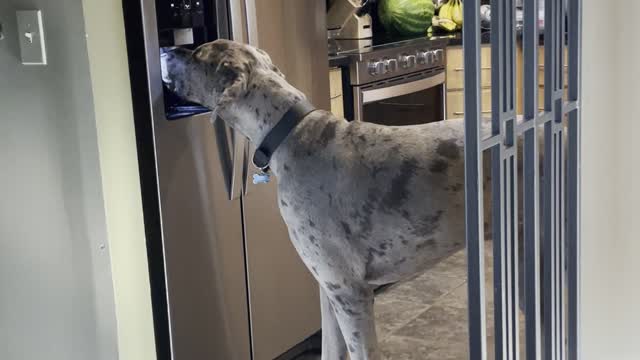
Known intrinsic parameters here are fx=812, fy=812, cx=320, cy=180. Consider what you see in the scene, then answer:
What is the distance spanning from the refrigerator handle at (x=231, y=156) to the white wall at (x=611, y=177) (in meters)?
0.99

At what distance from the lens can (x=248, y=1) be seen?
2.42m

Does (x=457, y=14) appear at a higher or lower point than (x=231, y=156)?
higher

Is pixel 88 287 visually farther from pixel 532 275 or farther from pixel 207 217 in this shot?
pixel 532 275

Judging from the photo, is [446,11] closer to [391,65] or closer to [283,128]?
[391,65]

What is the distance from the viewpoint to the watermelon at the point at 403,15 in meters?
4.46

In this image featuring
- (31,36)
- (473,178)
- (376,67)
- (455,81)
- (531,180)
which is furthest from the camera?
(455,81)

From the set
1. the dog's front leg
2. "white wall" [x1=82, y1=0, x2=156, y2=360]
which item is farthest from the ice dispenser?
the dog's front leg

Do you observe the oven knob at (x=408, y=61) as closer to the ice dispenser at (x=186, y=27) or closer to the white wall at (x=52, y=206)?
the ice dispenser at (x=186, y=27)

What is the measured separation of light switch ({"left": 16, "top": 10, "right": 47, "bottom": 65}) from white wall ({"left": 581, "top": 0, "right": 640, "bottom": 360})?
129 centimetres

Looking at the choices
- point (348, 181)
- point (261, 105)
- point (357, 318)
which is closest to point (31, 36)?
point (261, 105)

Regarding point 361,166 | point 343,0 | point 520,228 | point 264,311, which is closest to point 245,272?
point 264,311

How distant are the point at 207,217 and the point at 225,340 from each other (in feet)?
1.34

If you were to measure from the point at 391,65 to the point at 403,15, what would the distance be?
2.72 ft

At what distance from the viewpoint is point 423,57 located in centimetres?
404
